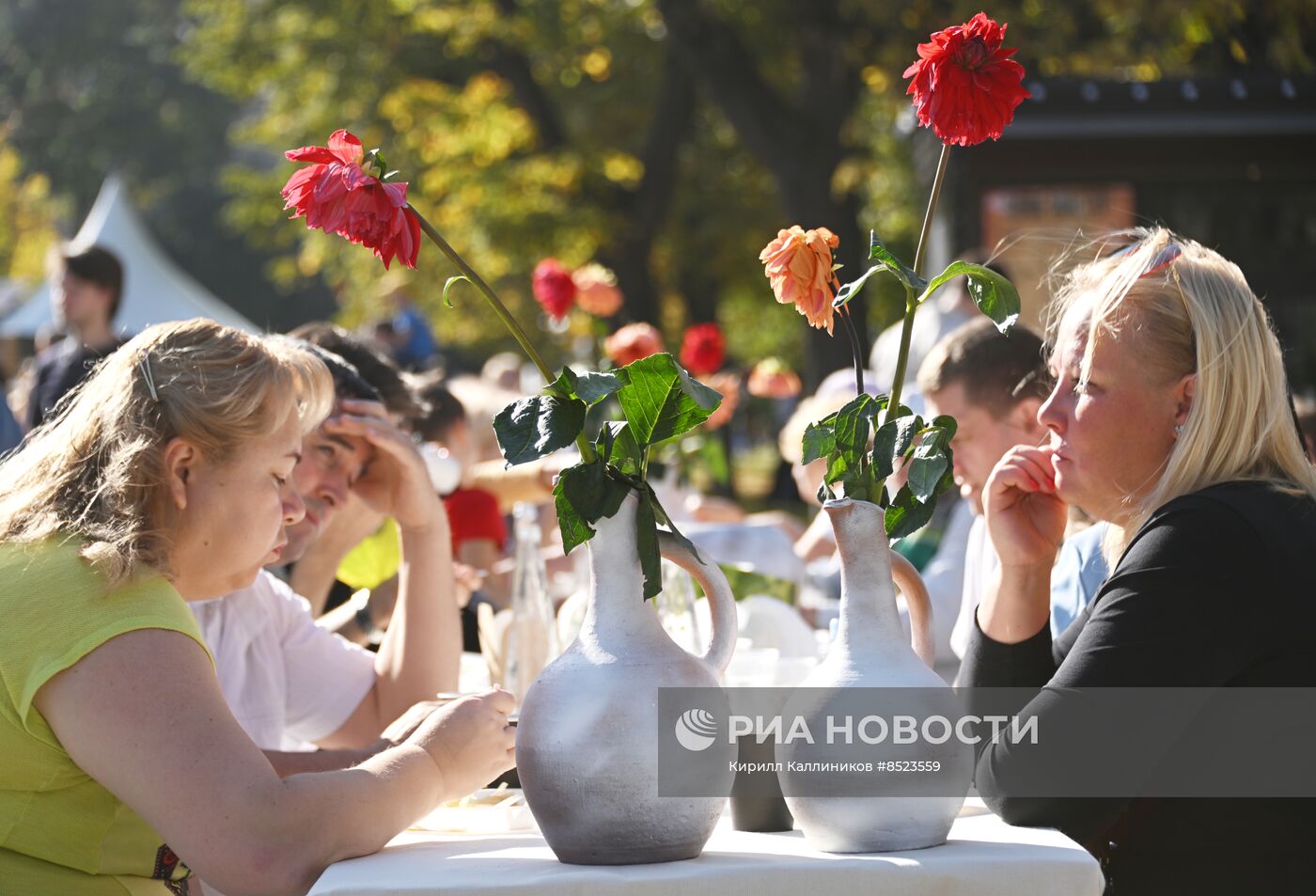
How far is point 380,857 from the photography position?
1.68 meters

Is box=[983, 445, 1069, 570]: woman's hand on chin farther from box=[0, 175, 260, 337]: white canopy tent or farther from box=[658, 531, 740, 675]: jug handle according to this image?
box=[0, 175, 260, 337]: white canopy tent

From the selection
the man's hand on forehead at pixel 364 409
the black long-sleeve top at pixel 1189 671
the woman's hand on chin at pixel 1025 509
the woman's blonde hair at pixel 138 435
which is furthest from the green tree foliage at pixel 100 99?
the black long-sleeve top at pixel 1189 671

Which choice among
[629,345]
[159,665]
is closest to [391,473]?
[159,665]

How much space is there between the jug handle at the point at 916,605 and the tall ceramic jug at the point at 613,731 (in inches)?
8.0

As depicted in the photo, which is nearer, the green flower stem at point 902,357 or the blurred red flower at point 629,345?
the green flower stem at point 902,357

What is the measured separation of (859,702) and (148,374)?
974mm

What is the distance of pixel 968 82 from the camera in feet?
5.26

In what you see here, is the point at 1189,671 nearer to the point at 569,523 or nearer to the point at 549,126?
the point at 569,523

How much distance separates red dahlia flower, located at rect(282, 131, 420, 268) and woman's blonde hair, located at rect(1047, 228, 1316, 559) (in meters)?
0.93

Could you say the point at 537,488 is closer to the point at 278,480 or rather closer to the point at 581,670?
the point at 278,480

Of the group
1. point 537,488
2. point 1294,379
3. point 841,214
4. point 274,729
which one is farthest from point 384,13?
point 274,729

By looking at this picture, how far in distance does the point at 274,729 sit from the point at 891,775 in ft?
4.80

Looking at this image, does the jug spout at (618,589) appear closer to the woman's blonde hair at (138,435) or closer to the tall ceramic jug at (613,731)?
the tall ceramic jug at (613,731)

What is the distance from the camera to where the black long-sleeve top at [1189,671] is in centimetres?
173
